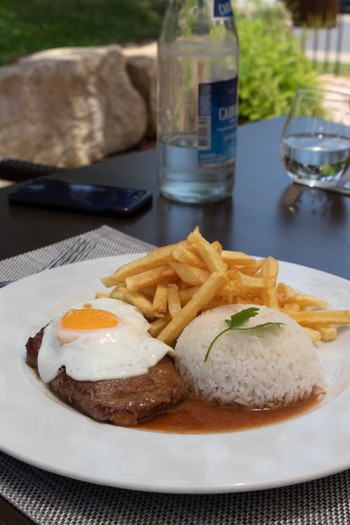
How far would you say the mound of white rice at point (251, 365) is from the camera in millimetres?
1197

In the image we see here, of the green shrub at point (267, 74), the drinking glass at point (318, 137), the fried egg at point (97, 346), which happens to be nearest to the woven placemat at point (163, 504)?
the fried egg at point (97, 346)

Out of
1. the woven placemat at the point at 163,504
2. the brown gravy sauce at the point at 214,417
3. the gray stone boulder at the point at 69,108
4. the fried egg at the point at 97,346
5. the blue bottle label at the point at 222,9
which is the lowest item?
the gray stone boulder at the point at 69,108

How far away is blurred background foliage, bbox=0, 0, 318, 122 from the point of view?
21.3 ft

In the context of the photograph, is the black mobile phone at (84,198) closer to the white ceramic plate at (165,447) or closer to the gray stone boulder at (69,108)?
the white ceramic plate at (165,447)

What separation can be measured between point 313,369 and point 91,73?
15.8ft

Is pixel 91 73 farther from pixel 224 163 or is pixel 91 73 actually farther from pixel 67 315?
pixel 67 315

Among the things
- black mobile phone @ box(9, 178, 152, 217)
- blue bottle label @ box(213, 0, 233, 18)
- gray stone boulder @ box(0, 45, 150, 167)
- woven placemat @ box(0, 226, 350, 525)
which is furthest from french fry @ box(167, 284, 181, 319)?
gray stone boulder @ box(0, 45, 150, 167)

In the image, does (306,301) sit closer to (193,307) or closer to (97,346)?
(193,307)

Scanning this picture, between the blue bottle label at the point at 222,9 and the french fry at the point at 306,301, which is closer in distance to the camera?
the french fry at the point at 306,301

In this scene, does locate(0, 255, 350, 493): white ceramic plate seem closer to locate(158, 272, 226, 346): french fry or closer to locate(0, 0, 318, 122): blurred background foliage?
locate(158, 272, 226, 346): french fry

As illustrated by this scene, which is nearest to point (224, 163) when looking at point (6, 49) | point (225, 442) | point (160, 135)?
point (160, 135)

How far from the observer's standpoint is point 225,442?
1.03 metres

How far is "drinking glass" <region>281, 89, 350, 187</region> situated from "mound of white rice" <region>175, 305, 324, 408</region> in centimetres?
109

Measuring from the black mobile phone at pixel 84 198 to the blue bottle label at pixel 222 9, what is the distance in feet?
1.71
